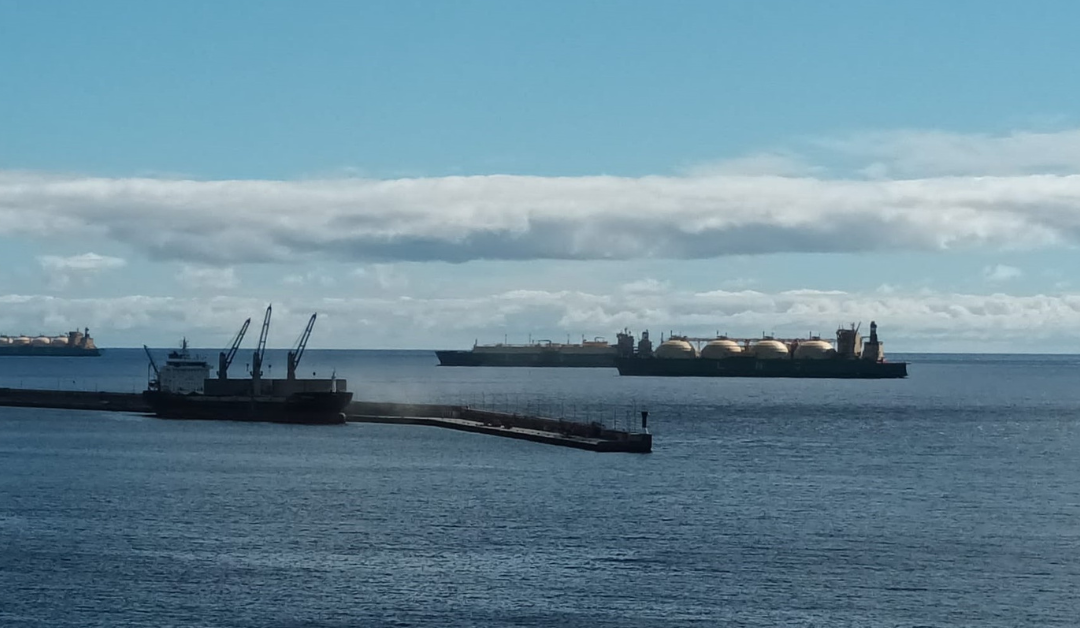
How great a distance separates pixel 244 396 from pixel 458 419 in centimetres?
2510

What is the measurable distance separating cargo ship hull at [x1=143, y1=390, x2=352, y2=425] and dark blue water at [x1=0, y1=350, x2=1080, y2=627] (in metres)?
23.4

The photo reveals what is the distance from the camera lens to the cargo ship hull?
14338 centimetres

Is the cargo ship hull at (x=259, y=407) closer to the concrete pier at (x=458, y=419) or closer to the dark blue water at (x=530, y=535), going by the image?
the concrete pier at (x=458, y=419)

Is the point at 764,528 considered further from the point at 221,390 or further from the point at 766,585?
the point at 221,390

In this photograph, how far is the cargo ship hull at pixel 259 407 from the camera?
14338 centimetres

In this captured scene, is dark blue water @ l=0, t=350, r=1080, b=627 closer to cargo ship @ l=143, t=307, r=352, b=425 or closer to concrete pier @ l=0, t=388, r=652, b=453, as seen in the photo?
concrete pier @ l=0, t=388, r=652, b=453

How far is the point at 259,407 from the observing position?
148000mm

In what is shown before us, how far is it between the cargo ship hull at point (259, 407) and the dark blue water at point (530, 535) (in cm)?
2338

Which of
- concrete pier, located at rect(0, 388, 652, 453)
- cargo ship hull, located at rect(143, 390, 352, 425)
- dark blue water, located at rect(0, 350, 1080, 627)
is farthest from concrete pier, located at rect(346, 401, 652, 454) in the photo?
cargo ship hull, located at rect(143, 390, 352, 425)

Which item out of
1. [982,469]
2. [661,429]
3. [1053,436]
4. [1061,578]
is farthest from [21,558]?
[1053,436]

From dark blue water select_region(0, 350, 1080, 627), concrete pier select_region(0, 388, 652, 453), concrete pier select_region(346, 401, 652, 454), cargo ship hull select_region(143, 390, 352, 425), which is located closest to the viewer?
dark blue water select_region(0, 350, 1080, 627)

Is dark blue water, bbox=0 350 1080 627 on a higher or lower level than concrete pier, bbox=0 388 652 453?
lower

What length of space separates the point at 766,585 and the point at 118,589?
24.9m

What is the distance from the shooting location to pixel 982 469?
10244 centimetres
